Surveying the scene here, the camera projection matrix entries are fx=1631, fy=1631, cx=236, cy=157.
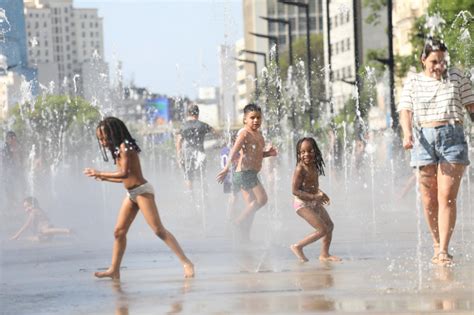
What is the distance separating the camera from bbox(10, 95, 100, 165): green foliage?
230ft

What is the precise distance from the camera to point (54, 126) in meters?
91.4

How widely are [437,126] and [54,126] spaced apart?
8061cm

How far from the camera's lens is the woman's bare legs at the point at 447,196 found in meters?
11.4

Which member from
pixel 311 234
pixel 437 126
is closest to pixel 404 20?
pixel 311 234

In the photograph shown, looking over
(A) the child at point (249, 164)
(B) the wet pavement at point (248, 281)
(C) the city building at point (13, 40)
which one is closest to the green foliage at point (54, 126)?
(C) the city building at point (13, 40)

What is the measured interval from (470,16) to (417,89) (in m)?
35.0

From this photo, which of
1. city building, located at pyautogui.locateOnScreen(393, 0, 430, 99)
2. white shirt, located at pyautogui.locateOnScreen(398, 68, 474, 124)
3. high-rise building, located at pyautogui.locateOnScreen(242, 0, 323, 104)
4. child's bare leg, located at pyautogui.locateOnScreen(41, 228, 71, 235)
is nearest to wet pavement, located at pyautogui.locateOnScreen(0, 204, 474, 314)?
white shirt, located at pyautogui.locateOnScreen(398, 68, 474, 124)

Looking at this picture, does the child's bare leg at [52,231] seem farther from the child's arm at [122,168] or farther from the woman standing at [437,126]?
the woman standing at [437,126]

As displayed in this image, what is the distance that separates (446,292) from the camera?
9.41 meters

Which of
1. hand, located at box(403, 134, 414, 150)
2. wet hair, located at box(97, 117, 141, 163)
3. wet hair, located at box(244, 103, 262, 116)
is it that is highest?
wet hair, located at box(244, 103, 262, 116)

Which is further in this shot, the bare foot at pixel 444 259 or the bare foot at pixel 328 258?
the bare foot at pixel 328 258

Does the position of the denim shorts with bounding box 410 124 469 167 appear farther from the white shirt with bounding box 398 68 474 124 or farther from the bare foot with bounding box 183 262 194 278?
the bare foot with bounding box 183 262 194 278

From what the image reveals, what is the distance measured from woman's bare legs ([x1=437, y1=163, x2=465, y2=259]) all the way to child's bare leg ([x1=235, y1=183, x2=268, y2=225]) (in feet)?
12.4

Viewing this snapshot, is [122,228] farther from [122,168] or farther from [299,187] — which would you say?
[299,187]
